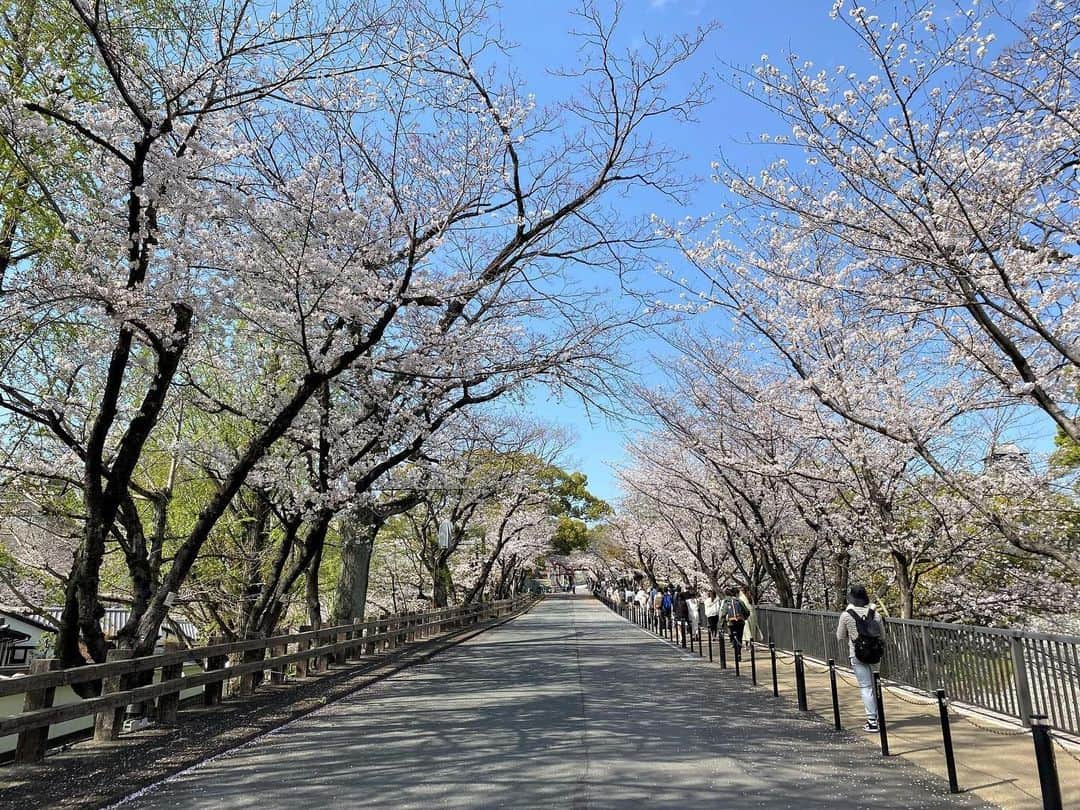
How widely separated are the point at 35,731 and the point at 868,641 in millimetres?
8731

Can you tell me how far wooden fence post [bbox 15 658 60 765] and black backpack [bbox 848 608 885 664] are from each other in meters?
8.41

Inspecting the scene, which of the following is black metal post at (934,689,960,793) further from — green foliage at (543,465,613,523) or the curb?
green foliage at (543,465,613,523)

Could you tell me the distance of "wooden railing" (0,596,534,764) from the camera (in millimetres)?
6531

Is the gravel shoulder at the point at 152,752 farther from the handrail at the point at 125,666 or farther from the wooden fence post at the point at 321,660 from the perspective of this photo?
the wooden fence post at the point at 321,660

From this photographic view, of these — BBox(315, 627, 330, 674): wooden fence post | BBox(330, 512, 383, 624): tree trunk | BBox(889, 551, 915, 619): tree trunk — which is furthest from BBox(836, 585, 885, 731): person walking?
BBox(330, 512, 383, 624): tree trunk

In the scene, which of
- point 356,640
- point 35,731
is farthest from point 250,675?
point 356,640

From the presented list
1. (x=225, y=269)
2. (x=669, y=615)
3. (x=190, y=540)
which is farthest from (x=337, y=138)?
(x=669, y=615)

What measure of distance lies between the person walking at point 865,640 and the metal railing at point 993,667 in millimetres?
1205

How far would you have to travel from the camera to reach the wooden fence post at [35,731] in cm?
657

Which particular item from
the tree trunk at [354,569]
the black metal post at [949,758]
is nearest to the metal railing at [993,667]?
the black metal post at [949,758]

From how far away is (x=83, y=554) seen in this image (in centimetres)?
916

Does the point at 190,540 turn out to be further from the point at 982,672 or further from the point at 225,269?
the point at 982,672

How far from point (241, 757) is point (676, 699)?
6.30 meters

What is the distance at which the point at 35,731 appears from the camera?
263 inches
